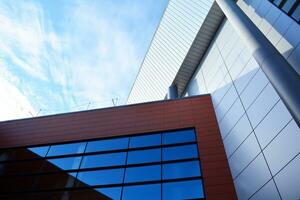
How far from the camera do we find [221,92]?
12.8 meters

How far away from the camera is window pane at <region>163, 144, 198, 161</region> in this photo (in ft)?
36.7

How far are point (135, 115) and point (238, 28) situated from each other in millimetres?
7172

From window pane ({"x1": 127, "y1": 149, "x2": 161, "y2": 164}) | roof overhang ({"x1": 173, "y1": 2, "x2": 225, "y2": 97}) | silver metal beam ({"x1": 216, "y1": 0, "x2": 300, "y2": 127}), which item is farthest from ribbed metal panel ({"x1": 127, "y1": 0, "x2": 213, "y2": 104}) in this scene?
window pane ({"x1": 127, "y1": 149, "x2": 161, "y2": 164})

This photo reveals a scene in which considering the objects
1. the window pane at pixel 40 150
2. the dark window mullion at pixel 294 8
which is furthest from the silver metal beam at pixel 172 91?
the dark window mullion at pixel 294 8

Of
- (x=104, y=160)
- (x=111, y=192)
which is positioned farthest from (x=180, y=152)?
(x=104, y=160)

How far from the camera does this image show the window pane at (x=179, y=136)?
11.9 m

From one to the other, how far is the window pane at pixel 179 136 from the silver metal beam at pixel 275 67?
16.8 ft

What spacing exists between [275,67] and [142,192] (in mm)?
6953

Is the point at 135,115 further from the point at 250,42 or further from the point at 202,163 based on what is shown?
the point at 250,42

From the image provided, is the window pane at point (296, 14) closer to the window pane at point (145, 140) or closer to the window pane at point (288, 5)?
the window pane at point (288, 5)

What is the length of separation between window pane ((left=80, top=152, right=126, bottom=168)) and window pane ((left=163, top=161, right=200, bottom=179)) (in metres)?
2.34

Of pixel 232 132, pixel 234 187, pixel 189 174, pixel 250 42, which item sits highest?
pixel 250 42

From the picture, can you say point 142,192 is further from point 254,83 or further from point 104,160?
point 254,83

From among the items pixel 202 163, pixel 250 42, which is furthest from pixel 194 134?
pixel 250 42
